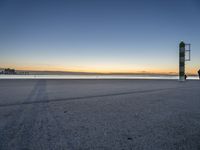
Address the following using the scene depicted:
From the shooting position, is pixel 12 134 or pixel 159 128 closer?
pixel 12 134

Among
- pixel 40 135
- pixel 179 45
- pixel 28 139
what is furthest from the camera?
pixel 179 45

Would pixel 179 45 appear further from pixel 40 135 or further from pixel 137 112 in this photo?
pixel 40 135

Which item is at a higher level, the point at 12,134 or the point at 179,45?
the point at 179,45

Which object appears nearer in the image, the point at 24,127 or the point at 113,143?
the point at 113,143

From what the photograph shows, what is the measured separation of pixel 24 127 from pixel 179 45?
25042 millimetres

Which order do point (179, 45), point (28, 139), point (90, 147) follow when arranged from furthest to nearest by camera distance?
point (179, 45) < point (28, 139) < point (90, 147)

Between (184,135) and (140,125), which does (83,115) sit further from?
(184,135)

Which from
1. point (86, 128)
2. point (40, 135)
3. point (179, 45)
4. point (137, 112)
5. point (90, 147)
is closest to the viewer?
point (90, 147)

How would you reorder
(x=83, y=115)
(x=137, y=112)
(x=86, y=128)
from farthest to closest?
1. (x=137, y=112)
2. (x=83, y=115)
3. (x=86, y=128)

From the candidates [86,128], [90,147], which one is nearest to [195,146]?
[90,147]

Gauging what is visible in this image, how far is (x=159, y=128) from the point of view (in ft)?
11.2

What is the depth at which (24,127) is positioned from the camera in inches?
135

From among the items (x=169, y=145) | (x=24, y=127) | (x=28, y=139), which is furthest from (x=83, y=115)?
(x=169, y=145)

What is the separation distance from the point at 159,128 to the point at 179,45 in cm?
2368
